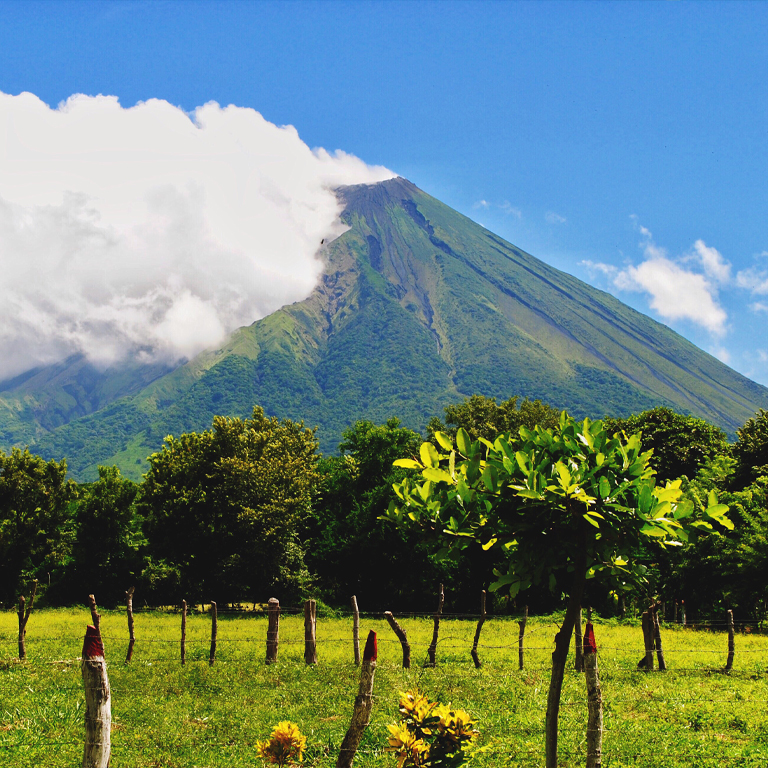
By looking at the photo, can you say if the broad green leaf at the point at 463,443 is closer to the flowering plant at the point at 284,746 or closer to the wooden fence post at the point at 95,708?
the flowering plant at the point at 284,746

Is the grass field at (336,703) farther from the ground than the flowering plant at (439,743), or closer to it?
closer to it

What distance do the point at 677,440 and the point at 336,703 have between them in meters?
35.0

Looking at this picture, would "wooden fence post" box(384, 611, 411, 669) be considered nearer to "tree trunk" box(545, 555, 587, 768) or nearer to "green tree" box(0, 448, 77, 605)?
"tree trunk" box(545, 555, 587, 768)

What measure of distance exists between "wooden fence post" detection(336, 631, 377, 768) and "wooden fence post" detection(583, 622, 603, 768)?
5.99 ft

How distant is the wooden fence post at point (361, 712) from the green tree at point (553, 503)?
1695mm

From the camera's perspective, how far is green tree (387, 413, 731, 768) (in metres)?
4.12

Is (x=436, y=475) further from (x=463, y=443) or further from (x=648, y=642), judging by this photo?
(x=648, y=642)

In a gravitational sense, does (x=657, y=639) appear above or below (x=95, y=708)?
below

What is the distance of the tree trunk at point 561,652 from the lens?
4625 mm

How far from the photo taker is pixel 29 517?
32312 mm

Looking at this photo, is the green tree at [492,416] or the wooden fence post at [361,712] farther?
the green tree at [492,416]

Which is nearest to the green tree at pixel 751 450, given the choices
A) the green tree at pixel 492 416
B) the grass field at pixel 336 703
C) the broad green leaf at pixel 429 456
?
the grass field at pixel 336 703

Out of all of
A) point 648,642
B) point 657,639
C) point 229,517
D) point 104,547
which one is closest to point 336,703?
point 657,639

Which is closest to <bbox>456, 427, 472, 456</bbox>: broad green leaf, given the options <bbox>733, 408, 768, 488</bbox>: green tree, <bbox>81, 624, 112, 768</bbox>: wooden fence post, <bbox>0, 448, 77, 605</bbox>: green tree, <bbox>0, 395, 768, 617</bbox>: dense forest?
<bbox>81, 624, 112, 768</bbox>: wooden fence post
